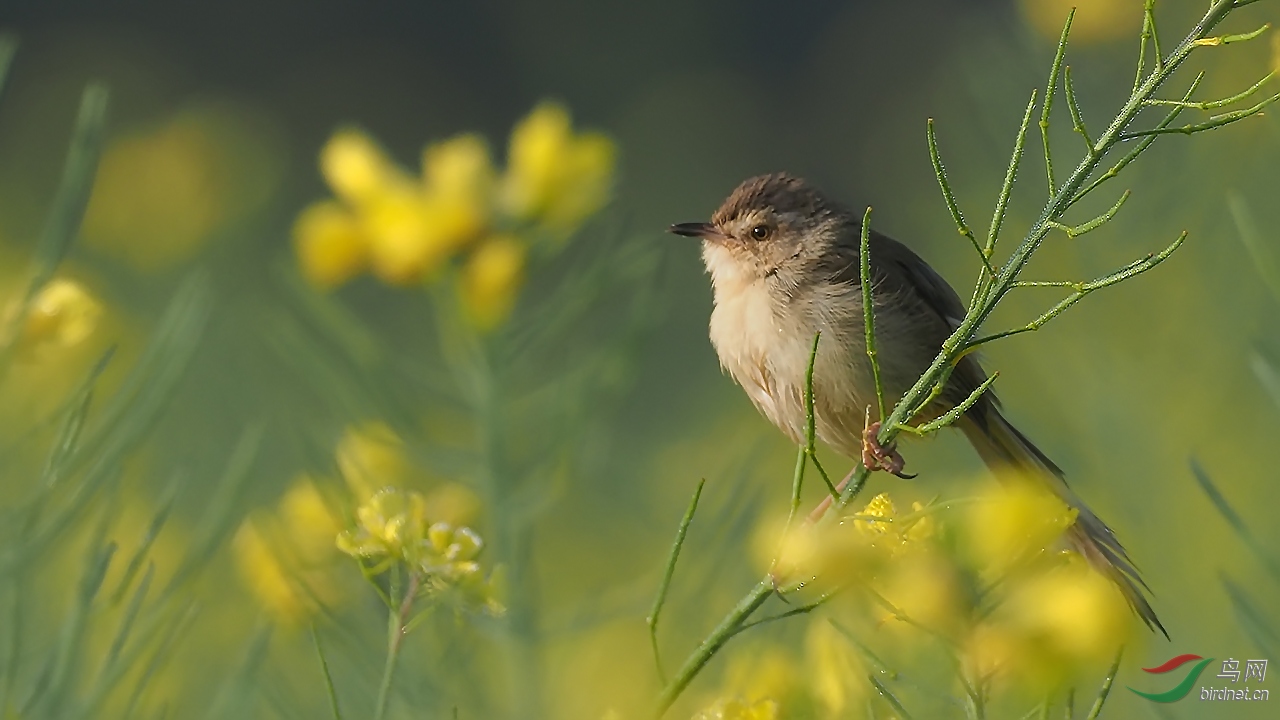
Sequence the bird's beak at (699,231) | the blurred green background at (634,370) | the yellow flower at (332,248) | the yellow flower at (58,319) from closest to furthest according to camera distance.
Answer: the yellow flower at (58,319)
the blurred green background at (634,370)
the yellow flower at (332,248)
the bird's beak at (699,231)

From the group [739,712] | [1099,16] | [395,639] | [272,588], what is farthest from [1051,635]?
[1099,16]

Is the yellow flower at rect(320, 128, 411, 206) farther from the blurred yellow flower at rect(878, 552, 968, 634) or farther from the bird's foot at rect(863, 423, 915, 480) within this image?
the blurred yellow flower at rect(878, 552, 968, 634)

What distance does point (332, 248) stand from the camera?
300 centimetres

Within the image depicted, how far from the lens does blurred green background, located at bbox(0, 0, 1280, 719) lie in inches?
113

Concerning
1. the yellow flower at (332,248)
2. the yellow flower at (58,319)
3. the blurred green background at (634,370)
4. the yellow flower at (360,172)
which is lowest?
the blurred green background at (634,370)

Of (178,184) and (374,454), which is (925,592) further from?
(178,184)

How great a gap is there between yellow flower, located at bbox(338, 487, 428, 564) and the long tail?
103 cm

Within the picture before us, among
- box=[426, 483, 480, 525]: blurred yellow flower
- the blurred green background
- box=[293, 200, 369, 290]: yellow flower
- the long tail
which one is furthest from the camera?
box=[293, 200, 369, 290]: yellow flower

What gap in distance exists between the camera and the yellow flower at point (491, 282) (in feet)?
9.43

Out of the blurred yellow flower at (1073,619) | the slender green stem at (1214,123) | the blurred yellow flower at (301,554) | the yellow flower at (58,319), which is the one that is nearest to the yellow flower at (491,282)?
the blurred yellow flower at (301,554)

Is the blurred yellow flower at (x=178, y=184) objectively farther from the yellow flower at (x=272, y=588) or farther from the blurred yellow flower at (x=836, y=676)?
the blurred yellow flower at (x=836, y=676)

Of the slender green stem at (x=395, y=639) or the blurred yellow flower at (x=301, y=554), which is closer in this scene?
the slender green stem at (x=395, y=639)

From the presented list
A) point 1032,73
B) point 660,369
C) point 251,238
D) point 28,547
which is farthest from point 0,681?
point 660,369

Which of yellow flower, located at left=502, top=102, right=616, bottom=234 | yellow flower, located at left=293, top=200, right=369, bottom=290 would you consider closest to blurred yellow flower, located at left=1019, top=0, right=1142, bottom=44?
yellow flower, located at left=502, top=102, right=616, bottom=234
